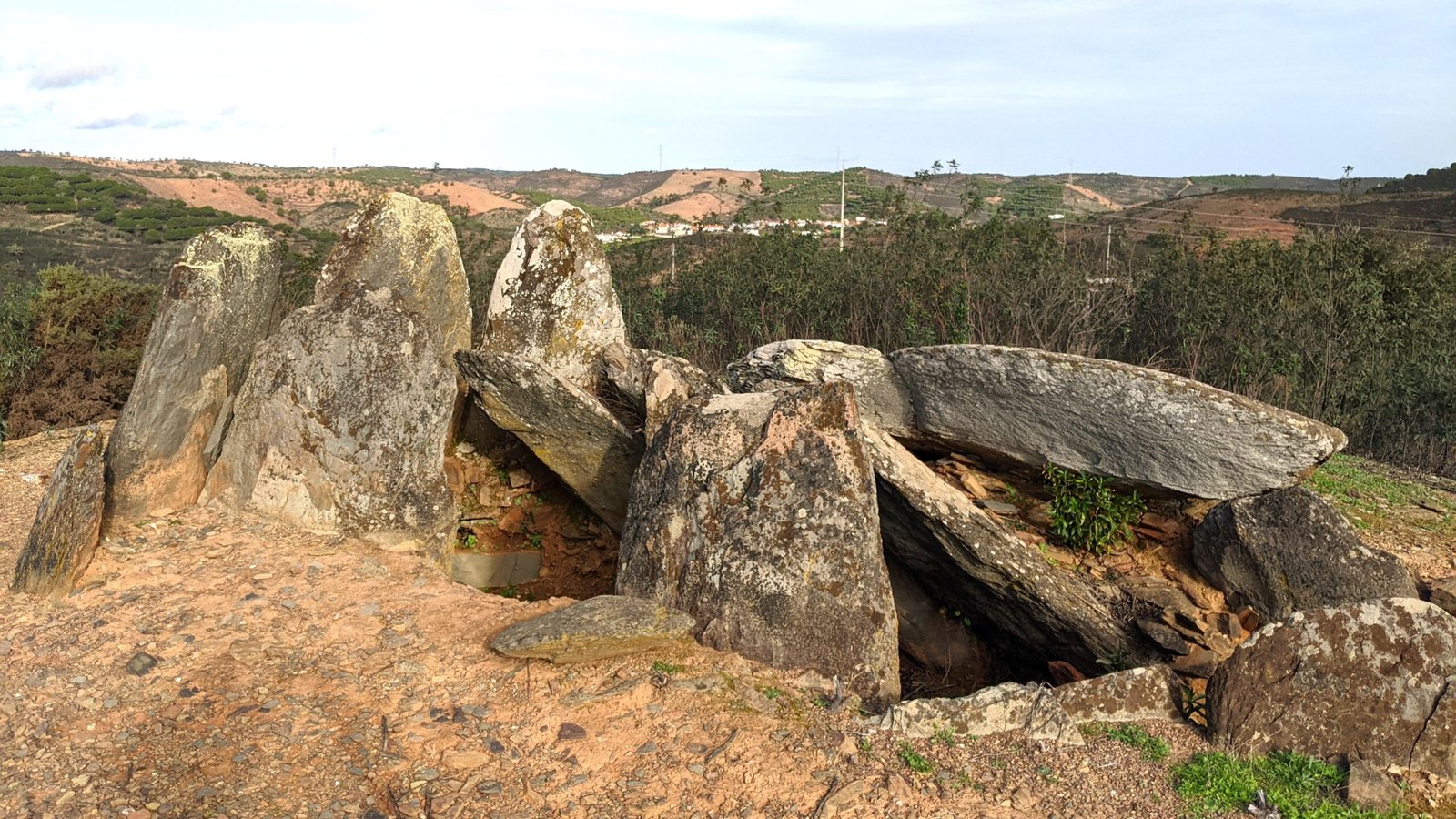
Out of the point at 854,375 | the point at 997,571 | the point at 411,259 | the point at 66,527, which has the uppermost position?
the point at 411,259

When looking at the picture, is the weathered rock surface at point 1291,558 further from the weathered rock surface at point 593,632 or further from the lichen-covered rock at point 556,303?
the lichen-covered rock at point 556,303

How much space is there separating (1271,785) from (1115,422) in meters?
3.05

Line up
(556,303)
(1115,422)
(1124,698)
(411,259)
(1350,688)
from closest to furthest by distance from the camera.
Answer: (1350,688)
(1124,698)
(1115,422)
(411,259)
(556,303)

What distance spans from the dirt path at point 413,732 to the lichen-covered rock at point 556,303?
344cm

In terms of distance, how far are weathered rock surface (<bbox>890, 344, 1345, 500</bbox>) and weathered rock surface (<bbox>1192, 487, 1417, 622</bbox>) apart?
0.69 feet

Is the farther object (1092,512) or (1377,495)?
(1377,495)

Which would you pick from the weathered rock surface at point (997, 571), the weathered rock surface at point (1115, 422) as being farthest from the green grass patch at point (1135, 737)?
the weathered rock surface at point (1115, 422)

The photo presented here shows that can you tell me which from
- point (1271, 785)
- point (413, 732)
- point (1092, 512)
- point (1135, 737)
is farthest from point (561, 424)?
point (1271, 785)

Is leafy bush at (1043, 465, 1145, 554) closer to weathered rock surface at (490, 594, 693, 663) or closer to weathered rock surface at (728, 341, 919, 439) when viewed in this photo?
weathered rock surface at (728, 341, 919, 439)

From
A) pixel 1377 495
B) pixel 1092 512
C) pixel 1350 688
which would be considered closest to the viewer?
pixel 1350 688

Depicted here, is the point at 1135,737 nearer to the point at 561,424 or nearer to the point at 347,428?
the point at 561,424

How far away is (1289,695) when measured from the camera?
15.6ft

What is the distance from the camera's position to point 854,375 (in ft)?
26.6

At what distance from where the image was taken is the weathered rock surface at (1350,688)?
4582mm
